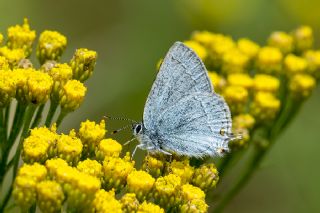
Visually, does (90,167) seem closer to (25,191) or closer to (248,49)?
(25,191)

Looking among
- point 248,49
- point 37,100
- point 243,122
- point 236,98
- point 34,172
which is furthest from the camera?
point 248,49

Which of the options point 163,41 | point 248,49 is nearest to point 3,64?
point 248,49

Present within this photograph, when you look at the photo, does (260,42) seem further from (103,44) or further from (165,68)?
(165,68)

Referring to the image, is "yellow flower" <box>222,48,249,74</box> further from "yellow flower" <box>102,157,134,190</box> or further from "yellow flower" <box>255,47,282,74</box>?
"yellow flower" <box>102,157,134,190</box>

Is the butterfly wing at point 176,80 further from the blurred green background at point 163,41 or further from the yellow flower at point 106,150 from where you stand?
the blurred green background at point 163,41

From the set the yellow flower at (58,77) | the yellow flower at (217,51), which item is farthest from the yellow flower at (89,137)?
the yellow flower at (217,51)

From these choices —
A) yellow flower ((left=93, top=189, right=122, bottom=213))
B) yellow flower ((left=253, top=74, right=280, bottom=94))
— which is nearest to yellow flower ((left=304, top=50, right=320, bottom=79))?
yellow flower ((left=253, top=74, right=280, bottom=94))

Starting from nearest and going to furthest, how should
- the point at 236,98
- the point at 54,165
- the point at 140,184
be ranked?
the point at 54,165
the point at 140,184
the point at 236,98
